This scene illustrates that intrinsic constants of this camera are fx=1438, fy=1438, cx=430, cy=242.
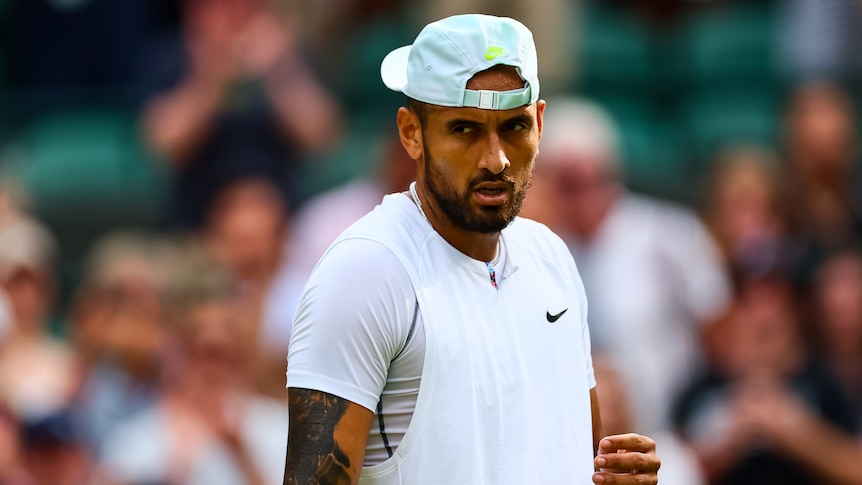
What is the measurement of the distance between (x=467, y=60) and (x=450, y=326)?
0.62 metres

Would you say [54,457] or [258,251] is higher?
[258,251]

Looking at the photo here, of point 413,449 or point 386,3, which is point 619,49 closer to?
point 386,3

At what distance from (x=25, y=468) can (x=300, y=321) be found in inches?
144

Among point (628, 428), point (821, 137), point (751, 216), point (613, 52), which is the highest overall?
point (613, 52)

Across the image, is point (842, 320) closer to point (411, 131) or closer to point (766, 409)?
point (766, 409)

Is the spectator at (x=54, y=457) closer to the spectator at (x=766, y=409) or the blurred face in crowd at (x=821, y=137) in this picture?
the spectator at (x=766, y=409)

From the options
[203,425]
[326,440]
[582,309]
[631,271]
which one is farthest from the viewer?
[631,271]

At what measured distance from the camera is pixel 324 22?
9.99 metres

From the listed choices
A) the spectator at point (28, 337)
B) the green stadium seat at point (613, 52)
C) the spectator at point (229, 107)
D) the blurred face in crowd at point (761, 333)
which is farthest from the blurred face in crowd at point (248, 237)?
the green stadium seat at point (613, 52)

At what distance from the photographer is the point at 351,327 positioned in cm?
321

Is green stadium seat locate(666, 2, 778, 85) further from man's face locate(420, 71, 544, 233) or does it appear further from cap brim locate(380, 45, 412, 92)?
man's face locate(420, 71, 544, 233)

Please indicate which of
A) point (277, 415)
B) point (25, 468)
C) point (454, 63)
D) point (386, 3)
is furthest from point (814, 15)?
point (454, 63)

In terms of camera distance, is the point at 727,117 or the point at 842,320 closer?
the point at 842,320

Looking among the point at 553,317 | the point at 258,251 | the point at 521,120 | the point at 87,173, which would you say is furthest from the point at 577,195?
the point at 521,120
